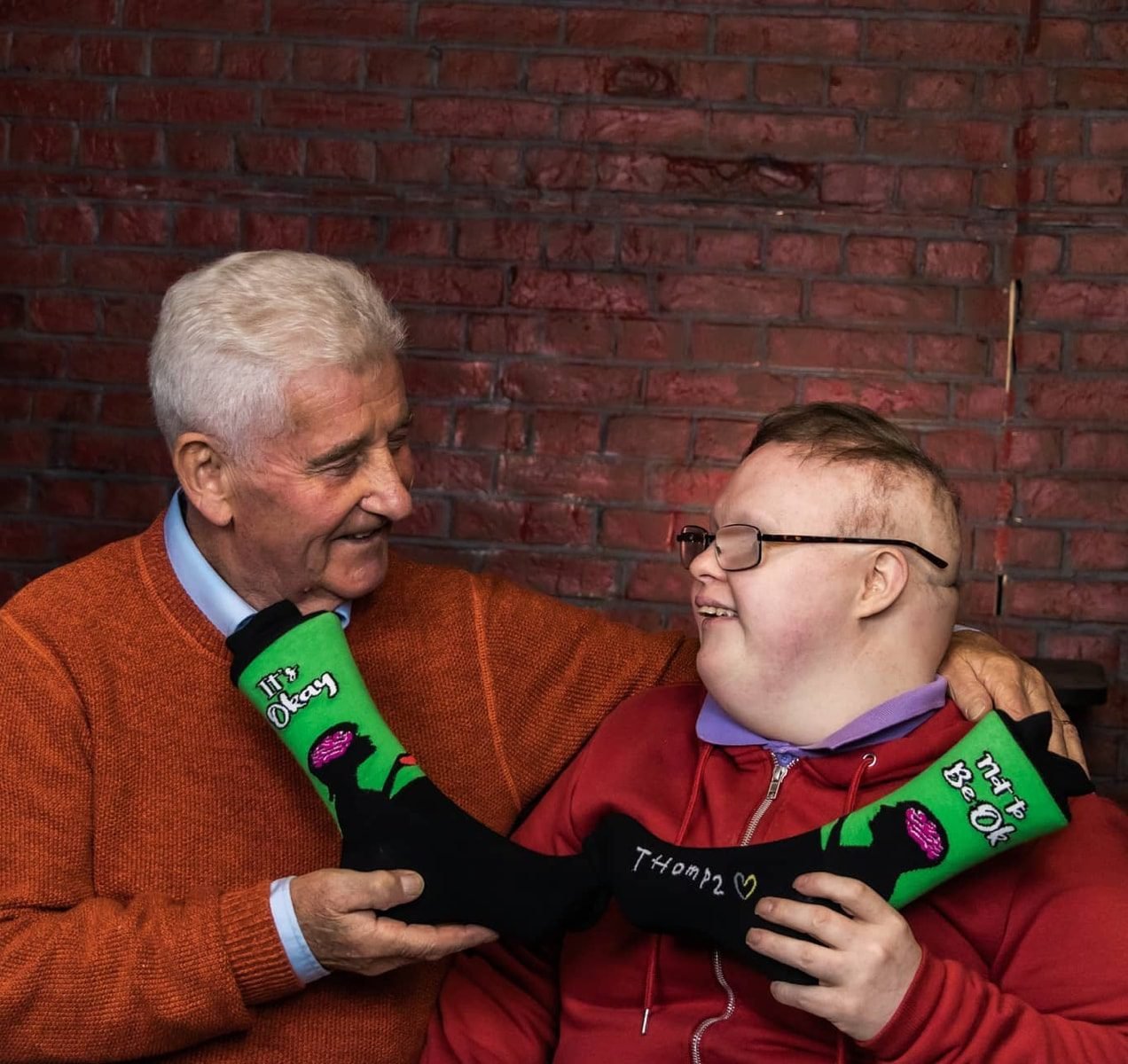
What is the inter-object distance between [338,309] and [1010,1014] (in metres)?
1.07

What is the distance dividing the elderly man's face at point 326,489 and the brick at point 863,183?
4.78 ft

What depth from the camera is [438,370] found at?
304 cm

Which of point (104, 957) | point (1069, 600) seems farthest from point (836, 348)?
point (104, 957)

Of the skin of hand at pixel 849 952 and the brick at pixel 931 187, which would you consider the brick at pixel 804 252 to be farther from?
the skin of hand at pixel 849 952

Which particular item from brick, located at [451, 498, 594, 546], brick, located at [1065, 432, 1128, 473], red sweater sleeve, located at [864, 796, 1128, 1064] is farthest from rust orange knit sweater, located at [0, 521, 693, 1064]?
brick, located at [1065, 432, 1128, 473]

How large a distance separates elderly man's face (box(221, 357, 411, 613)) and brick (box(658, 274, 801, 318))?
1.28 m

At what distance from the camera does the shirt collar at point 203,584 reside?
5.85 ft

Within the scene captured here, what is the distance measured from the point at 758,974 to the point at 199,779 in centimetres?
70

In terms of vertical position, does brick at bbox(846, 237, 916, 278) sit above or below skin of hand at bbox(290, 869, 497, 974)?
above

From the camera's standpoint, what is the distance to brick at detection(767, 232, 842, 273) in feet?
9.64

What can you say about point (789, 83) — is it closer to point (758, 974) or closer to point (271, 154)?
point (271, 154)

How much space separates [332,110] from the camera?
3020 millimetres

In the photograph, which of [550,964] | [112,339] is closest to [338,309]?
[550,964]

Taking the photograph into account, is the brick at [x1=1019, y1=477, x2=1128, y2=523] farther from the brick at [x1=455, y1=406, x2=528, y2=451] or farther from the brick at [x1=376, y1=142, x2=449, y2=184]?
the brick at [x1=376, y1=142, x2=449, y2=184]
